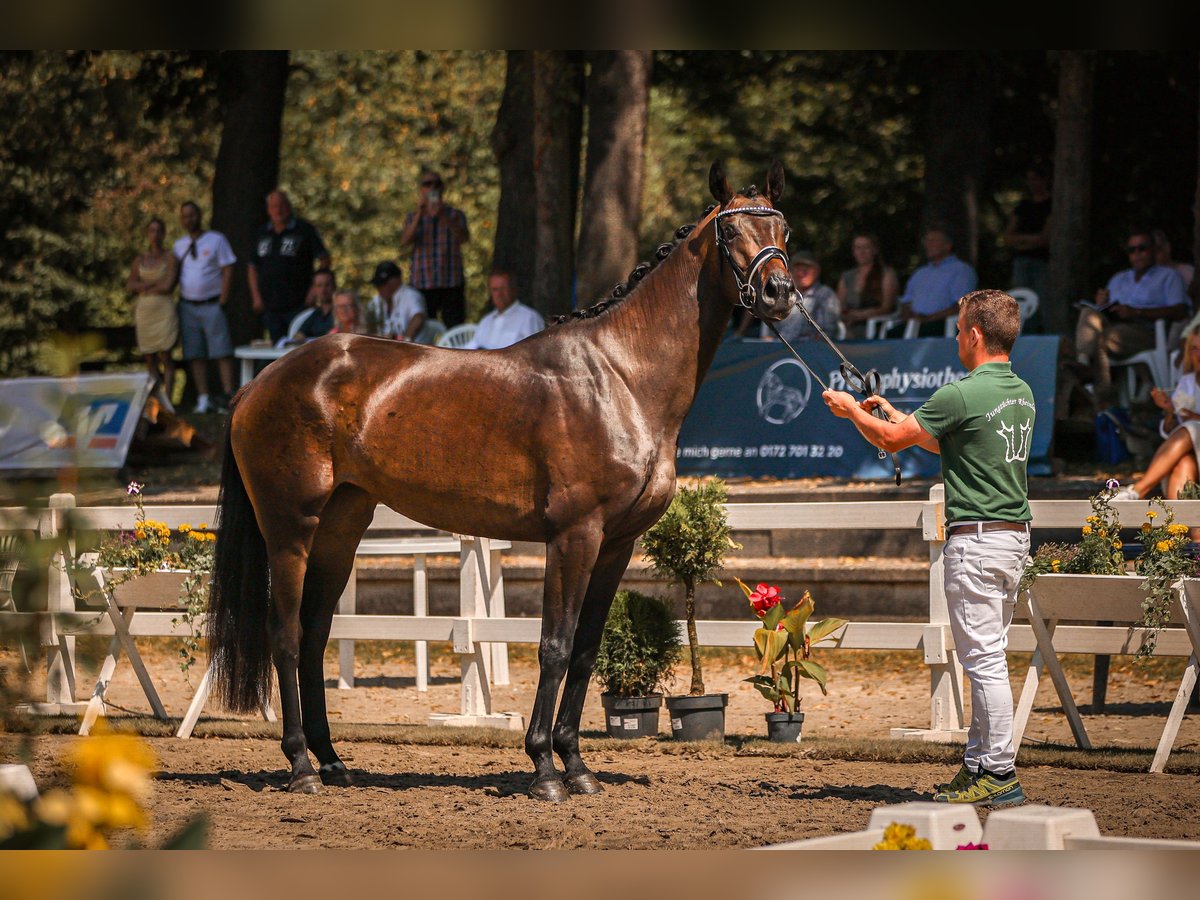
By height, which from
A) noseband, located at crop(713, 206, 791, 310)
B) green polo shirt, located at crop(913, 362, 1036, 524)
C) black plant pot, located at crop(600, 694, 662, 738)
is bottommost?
black plant pot, located at crop(600, 694, 662, 738)

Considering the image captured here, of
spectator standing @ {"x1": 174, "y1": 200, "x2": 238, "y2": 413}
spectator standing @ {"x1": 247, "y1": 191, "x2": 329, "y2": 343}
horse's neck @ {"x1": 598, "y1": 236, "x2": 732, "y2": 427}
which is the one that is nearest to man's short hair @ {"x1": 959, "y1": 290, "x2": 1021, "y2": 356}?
horse's neck @ {"x1": 598, "y1": 236, "x2": 732, "y2": 427}

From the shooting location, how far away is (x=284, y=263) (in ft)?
57.3

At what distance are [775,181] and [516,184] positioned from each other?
11.6m

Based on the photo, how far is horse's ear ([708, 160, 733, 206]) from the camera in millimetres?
6391

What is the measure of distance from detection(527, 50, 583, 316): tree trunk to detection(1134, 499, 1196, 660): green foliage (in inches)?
353

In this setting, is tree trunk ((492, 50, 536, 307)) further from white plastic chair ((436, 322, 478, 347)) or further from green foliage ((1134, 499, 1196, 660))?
green foliage ((1134, 499, 1196, 660))

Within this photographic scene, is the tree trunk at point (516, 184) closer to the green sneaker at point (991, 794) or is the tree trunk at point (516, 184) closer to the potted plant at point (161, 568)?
the potted plant at point (161, 568)

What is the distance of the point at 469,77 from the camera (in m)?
35.2

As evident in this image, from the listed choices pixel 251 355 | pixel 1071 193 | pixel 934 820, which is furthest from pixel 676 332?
pixel 251 355

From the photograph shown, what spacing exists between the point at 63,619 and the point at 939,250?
14.0 m

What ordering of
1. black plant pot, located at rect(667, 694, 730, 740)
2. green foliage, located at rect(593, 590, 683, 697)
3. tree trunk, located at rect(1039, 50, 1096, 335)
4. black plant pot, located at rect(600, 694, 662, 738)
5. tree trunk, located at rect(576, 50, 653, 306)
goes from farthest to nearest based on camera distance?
tree trunk, located at rect(1039, 50, 1096, 335) < tree trunk, located at rect(576, 50, 653, 306) < black plant pot, located at rect(600, 694, 662, 738) < green foliage, located at rect(593, 590, 683, 697) < black plant pot, located at rect(667, 694, 730, 740)

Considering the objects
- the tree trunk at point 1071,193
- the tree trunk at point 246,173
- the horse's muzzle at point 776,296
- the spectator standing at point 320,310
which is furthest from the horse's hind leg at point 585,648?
the tree trunk at point 246,173

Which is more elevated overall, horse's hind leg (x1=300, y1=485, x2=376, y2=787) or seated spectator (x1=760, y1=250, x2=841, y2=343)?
seated spectator (x1=760, y1=250, x2=841, y2=343)

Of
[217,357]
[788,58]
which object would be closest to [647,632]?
[217,357]
